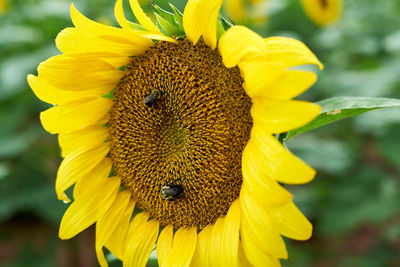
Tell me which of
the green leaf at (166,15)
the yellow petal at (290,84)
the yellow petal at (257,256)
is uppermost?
the green leaf at (166,15)

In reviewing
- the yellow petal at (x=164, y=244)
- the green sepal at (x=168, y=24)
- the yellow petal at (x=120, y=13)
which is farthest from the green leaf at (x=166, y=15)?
the yellow petal at (x=164, y=244)

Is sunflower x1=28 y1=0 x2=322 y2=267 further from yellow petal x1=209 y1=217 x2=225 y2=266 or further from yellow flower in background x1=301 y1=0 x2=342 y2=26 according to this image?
yellow flower in background x1=301 y1=0 x2=342 y2=26

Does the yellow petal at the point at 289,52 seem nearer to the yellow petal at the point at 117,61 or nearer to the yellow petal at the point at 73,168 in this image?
the yellow petal at the point at 117,61

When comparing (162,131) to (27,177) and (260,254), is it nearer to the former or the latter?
(260,254)

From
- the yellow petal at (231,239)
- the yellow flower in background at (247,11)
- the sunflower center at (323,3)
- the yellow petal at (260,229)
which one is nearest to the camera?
the yellow petal at (260,229)

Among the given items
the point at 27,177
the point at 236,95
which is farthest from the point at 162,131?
the point at 27,177

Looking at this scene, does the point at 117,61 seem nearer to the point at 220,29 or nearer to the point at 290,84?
the point at 220,29
